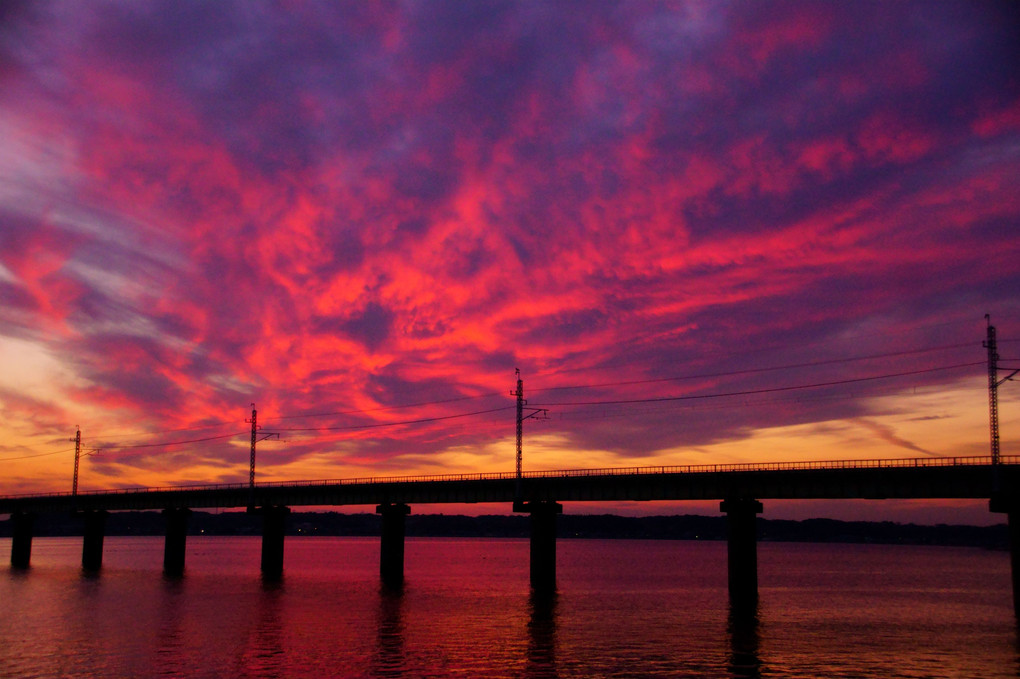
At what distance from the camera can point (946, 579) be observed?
16050 centimetres

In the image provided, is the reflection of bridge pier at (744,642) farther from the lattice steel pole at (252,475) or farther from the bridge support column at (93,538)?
the bridge support column at (93,538)

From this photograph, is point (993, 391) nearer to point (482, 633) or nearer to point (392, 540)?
point (482, 633)

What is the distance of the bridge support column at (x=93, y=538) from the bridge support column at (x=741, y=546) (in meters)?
112

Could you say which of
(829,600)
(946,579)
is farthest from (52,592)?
(946,579)

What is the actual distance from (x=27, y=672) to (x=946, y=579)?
15468 cm

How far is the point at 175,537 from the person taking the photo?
5792 inches

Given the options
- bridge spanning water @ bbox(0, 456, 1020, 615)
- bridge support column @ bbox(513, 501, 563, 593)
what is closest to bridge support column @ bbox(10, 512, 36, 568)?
bridge spanning water @ bbox(0, 456, 1020, 615)

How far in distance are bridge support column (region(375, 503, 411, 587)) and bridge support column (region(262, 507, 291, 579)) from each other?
20.4 meters

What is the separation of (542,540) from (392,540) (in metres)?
25.1

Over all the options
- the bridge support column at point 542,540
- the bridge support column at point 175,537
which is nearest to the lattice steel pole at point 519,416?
the bridge support column at point 542,540

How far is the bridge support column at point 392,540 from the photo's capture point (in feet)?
398

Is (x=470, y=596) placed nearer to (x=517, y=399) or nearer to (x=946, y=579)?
(x=517, y=399)

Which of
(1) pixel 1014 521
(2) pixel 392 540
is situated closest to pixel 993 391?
(1) pixel 1014 521

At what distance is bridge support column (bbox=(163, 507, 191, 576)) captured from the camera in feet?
474
